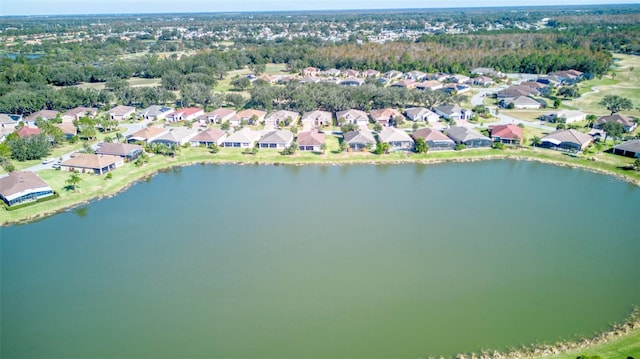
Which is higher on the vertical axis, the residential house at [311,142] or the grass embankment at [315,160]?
the residential house at [311,142]

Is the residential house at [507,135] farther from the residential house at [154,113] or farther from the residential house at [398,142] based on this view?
the residential house at [154,113]

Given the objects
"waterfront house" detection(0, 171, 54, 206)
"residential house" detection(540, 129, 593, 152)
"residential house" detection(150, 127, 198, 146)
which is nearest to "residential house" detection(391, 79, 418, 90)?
"residential house" detection(540, 129, 593, 152)

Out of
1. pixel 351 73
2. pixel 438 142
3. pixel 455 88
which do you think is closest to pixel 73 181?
pixel 438 142

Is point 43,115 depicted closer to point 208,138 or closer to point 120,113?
point 120,113

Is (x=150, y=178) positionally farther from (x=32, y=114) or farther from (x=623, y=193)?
(x=623, y=193)

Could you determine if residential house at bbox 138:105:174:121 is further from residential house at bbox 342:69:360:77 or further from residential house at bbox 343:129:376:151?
residential house at bbox 342:69:360:77

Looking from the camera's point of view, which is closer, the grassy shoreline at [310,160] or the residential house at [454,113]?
the grassy shoreline at [310,160]

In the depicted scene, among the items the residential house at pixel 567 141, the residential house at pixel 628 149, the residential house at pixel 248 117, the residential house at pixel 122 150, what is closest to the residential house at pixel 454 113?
the residential house at pixel 567 141

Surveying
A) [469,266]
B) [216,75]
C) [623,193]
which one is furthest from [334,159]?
[216,75]
